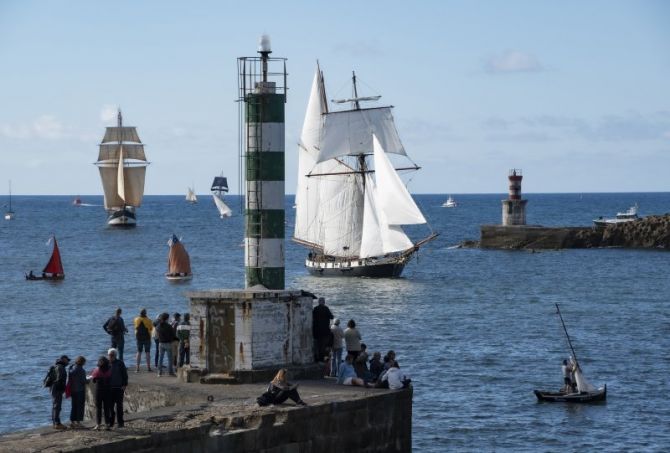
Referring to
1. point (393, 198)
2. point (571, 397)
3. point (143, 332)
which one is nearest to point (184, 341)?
point (143, 332)

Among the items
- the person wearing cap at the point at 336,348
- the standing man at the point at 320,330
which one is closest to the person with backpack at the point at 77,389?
the standing man at the point at 320,330

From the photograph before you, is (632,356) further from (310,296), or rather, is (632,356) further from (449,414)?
(310,296)

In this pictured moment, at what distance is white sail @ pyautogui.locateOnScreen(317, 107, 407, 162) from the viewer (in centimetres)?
8131

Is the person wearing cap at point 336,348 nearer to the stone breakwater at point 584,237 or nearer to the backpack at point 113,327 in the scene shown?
the backpack at point 113,327

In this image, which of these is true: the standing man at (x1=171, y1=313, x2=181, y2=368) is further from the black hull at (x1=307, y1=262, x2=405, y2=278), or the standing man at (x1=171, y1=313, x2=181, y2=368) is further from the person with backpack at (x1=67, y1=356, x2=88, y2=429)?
the black hull at (x1=307, y1=262, x2=405, y2=278)

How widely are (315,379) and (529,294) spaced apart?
140ft

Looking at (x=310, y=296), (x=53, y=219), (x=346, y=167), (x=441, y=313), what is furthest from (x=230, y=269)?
(x=53, y=219)

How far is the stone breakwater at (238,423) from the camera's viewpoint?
18188 millimetres

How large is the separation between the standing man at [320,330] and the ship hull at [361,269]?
5543cm

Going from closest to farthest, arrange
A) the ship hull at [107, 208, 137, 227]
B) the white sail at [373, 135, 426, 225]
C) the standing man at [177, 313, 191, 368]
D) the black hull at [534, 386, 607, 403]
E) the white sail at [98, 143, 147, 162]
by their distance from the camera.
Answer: the standing man at [177, 313, 191, 368] < the black hull at [534, 386, 607, 403] < the white sail at [373, 135, 426, 225] < the ship hull at [107, 208, 137, 227] < the white sail at [98, 143, 147, 162]

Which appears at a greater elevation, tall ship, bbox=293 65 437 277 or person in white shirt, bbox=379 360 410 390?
tall ship, bbox=293 65 437 277

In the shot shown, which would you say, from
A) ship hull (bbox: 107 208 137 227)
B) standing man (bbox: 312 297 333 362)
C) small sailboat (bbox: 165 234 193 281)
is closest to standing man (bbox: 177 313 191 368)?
standing man (bbox: 312 297 333 362)

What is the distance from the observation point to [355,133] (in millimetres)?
81688

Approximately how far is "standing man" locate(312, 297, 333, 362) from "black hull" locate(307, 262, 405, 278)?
55.4m
